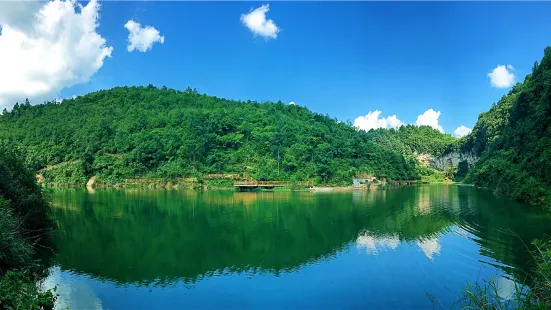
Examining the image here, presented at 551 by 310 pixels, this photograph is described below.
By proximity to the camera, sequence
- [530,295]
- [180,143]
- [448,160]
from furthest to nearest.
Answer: [448,160], [180,143], [530,295]

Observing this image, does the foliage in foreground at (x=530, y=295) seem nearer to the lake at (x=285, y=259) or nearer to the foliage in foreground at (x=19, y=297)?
the lake at (x=285, y=259)

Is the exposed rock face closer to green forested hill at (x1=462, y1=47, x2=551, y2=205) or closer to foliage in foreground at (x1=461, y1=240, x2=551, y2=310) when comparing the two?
green forested hill at (x1=462, y1=47, x2=551, y2=205)

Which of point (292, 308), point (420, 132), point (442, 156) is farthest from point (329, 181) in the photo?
point (420, 132)

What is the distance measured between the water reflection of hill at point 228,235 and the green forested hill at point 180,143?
79.0 ft

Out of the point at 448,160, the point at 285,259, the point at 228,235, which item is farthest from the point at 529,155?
the point at 448,160

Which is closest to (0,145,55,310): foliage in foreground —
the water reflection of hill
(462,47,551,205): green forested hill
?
the water reflection of hill

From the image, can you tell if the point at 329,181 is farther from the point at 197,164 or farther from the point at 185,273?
the point at 185,273

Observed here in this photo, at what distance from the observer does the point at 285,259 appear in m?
13.4

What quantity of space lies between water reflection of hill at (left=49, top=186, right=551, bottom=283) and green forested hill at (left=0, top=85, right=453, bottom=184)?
79.0 ft

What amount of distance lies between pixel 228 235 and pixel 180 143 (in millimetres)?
42679

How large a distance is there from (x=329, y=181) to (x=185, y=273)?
1566 inches

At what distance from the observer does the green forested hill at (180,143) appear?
173 feet

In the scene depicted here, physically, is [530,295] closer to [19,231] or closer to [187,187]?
[19,231]

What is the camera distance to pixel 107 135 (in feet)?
203
